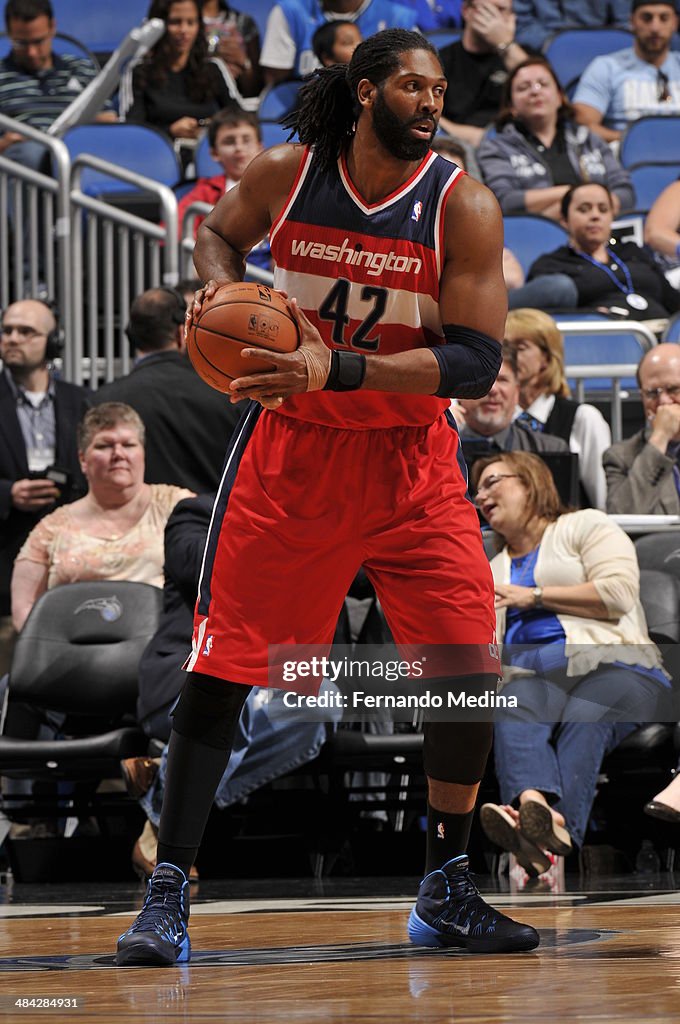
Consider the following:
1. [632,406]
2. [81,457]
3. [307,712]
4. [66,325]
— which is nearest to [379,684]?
[307,712]

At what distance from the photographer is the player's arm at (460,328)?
285 centimetres

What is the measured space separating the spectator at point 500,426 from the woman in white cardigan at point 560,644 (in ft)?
1.48

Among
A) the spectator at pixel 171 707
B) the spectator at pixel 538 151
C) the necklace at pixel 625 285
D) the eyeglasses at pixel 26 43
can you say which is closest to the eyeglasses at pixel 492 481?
the spectator at pixel 171 707

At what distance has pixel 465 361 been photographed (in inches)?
117

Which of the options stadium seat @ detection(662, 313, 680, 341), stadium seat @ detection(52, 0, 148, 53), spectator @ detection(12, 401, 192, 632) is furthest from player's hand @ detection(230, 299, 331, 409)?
stadium seat @ detection(52, 0, 148, 53)

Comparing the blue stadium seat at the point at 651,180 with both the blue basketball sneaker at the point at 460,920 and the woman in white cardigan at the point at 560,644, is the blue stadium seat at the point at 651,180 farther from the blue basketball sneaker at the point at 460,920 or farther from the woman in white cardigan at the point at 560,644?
the blue basketball sneaker at the point at 460,920

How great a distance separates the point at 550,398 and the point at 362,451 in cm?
344

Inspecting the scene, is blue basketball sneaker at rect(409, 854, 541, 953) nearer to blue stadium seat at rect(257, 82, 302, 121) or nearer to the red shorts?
the red shorts

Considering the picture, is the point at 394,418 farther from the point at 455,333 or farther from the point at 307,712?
the point at 307,712

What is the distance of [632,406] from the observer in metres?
7.28

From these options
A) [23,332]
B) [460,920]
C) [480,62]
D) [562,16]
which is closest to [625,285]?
[480,62]

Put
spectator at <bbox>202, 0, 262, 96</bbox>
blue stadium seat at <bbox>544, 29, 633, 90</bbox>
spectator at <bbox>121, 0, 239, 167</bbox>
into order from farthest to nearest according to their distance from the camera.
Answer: blue stadium seat at <bbox>544, 29, 633, 90</bbox> < spectator at <bbox>202, 0, 262, 96</bbox> < spectator at <bbox>121, 0, 239, 167</bbox>

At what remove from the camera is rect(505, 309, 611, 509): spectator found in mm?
6340

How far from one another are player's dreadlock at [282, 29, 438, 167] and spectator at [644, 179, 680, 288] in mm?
5673
